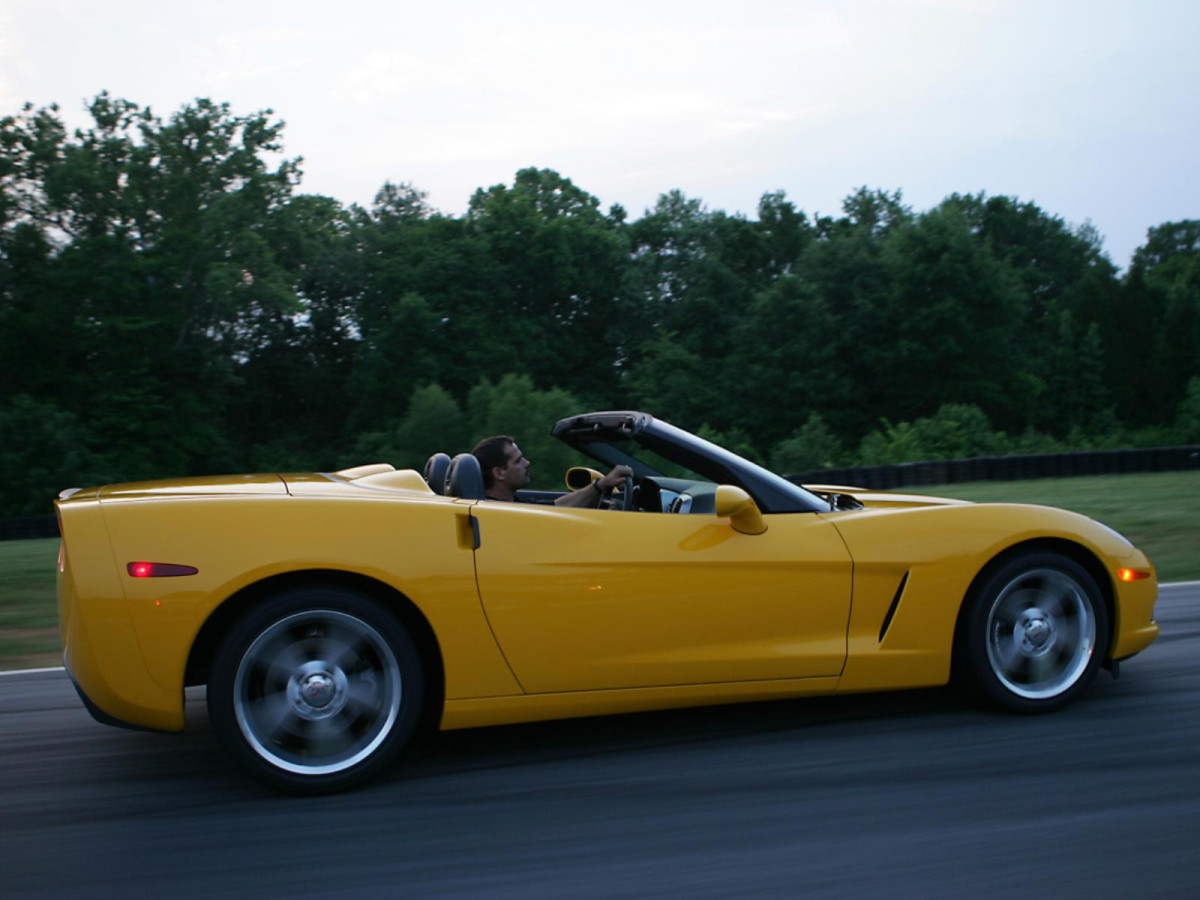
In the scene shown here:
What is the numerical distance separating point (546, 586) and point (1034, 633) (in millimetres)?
1884

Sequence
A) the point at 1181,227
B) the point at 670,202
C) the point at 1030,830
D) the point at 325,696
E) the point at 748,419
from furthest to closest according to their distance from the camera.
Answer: the point at 1181,227 < the point at 670,202 < the point at 748,419 < the point at 325,696 < the point at 1030,830

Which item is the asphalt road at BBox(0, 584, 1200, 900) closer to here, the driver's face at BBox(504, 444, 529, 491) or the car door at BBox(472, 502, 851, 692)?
the car door at BBox(472, 502, 851, 692)

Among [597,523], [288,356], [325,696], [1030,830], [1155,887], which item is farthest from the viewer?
[288,356]

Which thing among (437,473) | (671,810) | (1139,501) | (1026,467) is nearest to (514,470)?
(437,473)

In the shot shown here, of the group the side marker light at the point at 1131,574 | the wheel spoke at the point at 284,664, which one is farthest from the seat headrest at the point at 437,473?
the side marker light at the point at 1131,574

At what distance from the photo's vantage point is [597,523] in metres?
4.09

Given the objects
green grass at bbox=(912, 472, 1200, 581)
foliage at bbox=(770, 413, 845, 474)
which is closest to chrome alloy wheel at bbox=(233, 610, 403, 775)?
green grass at bbox=(912, 472, 1200, 581)

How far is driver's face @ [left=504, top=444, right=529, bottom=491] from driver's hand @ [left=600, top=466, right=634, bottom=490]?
40cm

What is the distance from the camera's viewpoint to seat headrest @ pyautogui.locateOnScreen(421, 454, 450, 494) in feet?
14.7

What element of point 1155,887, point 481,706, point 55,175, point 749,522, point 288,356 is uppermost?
point 55,175

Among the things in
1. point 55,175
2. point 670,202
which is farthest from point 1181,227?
point 55,175

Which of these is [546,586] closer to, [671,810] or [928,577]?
[671,810]

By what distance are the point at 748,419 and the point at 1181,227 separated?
49320mm

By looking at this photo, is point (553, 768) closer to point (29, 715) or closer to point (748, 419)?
point (29, 715)
